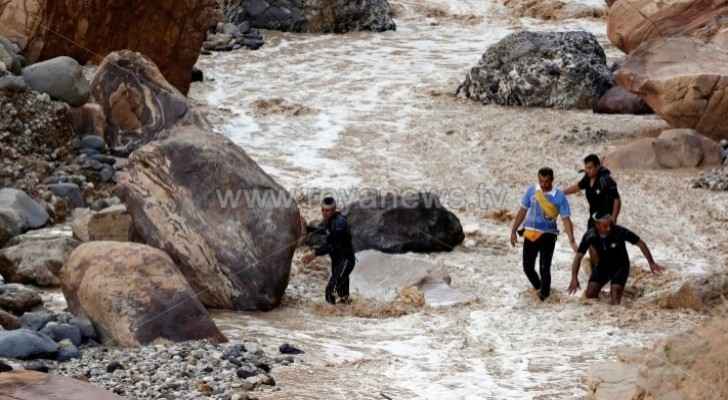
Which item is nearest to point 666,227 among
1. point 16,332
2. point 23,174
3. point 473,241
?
point 473,241

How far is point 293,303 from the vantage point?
10828 millimetres

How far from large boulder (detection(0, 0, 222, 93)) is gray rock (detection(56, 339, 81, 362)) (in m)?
9.21

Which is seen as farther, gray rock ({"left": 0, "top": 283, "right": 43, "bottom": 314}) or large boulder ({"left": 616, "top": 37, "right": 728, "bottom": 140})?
large boulder ({"left": 616, "top": 37, "right": 728, "bottom": 140})

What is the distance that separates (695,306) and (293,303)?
3.35 m

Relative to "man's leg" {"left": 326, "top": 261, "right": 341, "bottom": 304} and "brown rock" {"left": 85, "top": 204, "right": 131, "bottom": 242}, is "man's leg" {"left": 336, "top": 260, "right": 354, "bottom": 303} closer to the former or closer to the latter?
"man's leg" {"left": 326, "top": 261, "right": 341, "bottom": 304}

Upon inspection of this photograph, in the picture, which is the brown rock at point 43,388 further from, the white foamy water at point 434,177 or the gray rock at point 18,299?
the gray rock at point 18,299

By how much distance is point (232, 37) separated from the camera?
82.8ft

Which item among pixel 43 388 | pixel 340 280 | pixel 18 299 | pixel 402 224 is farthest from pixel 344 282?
pixel 43 388

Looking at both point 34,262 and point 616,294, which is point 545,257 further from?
point 34,262

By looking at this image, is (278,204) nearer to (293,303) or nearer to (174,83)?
(293,303)

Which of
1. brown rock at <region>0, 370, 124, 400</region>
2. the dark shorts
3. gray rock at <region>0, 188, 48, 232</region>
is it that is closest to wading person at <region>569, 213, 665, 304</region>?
the dark shorts

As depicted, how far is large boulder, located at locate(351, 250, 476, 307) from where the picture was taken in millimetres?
10984

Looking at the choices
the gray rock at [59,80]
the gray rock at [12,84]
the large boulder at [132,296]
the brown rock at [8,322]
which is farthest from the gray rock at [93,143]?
the brown rock at [8,322]

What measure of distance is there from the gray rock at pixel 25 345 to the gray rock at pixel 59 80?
7.33 meters
